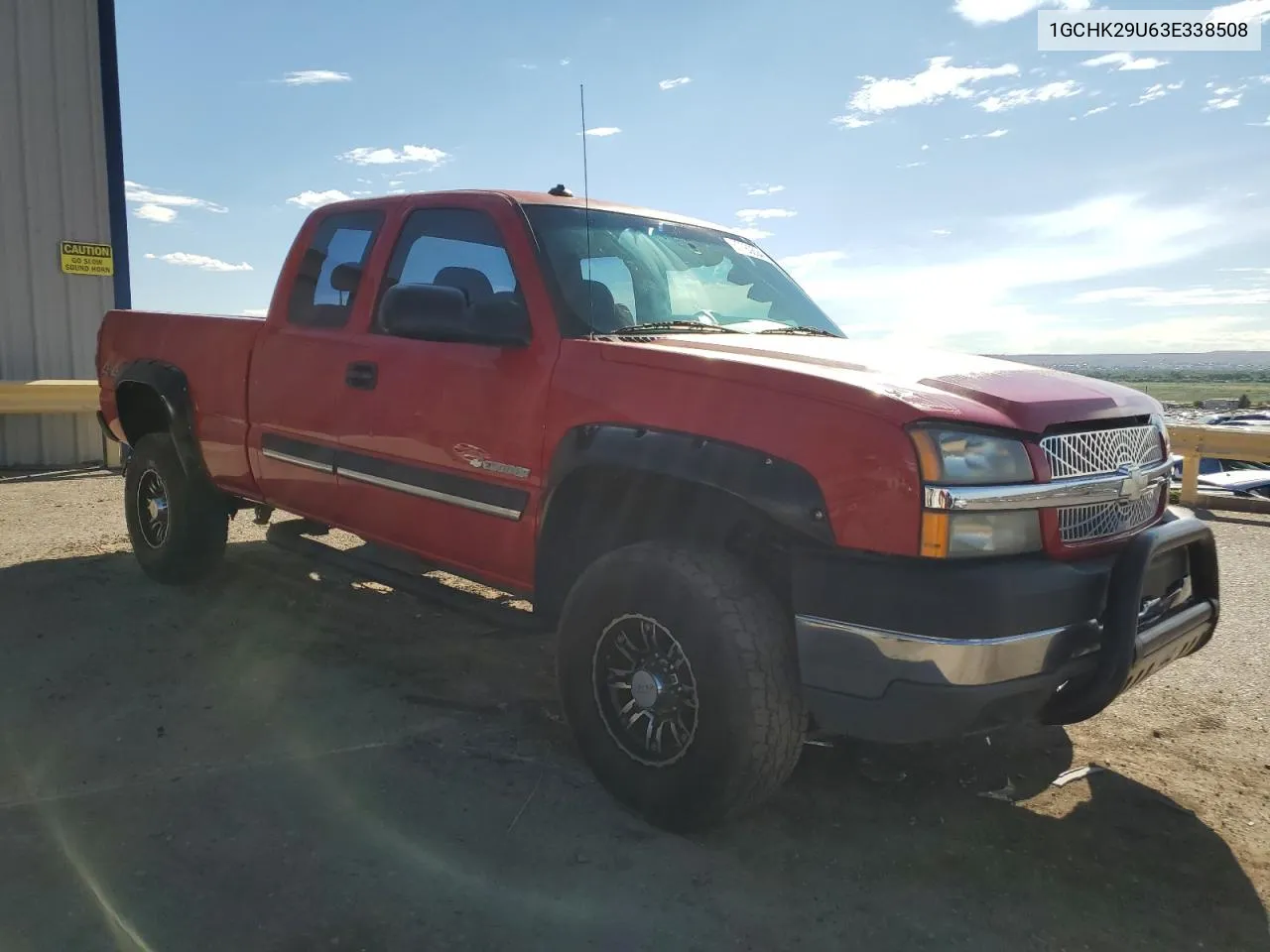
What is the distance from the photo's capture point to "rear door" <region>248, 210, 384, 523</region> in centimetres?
422

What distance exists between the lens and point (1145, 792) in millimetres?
3328

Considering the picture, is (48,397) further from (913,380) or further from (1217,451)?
(1217,451)

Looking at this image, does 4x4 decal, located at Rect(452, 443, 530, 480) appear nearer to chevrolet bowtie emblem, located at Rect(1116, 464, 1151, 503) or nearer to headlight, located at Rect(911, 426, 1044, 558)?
headlight, located at Rect(911, 426, 1044, 558)

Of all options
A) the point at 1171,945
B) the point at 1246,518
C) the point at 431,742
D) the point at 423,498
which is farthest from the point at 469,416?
the point at 1246,518

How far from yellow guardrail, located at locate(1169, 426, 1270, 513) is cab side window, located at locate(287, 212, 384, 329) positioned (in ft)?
27.2

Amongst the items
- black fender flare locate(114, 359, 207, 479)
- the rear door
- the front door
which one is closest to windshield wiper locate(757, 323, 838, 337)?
the front door

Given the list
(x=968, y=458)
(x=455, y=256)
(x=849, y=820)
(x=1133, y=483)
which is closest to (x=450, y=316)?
(x=455, y=256)

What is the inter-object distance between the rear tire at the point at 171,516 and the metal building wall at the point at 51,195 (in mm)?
5668

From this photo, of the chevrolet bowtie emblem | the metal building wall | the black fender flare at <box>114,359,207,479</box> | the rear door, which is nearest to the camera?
the chevrolet bowtie emblem

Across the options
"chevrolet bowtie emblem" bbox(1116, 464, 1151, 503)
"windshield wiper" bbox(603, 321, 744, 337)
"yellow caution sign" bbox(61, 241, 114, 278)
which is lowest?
"chevrolet bowtie emblem" bbox(1116, 464, 1151, 503)

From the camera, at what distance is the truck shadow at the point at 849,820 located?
2555 mm

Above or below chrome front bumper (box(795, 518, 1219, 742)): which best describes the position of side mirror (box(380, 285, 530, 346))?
above

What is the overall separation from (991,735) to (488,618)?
1991 mm

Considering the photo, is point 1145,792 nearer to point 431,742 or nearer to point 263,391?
point 431,742
